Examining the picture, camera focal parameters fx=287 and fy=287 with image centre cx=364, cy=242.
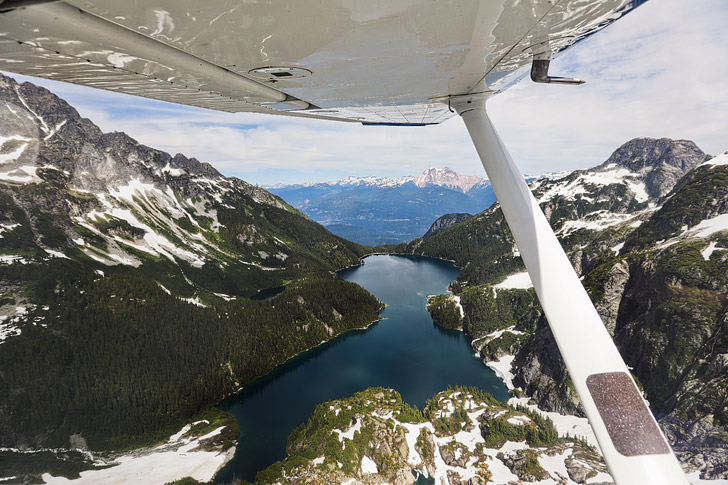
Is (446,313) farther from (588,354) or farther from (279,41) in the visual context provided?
(279,41)

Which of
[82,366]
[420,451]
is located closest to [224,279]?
[82,366]

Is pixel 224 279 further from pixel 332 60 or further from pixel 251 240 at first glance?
pixel 332 60

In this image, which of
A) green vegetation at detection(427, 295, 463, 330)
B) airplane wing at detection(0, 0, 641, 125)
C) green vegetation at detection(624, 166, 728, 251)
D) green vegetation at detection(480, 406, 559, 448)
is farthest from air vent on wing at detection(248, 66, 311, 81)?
green vegetation at detection(624, 166, 728, 251)

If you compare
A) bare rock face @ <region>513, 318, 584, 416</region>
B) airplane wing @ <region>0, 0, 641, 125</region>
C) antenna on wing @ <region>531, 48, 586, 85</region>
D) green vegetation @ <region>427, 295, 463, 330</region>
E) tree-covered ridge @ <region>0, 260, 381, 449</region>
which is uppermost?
airplane wing @ <region>0, 0, 641, 125</region>

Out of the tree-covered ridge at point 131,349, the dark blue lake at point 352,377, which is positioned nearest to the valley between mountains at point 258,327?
the tree-covered ridge at point 131,349

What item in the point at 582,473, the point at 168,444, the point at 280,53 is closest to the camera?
the point at 280,53

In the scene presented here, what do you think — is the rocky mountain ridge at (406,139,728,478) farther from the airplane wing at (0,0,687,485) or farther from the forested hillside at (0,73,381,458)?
the airplane wing at (0,0,687,485)
